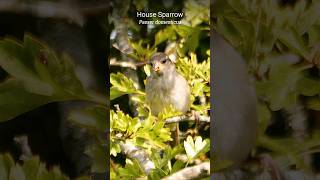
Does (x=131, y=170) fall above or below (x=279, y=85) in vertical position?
below

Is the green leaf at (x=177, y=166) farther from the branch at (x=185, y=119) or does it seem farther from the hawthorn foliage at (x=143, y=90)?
the branch at (x=185, y=119)

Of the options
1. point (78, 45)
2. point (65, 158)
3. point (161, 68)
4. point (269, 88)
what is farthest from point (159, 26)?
point (65, 158)

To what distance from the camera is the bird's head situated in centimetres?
232

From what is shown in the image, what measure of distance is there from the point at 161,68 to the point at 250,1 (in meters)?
0.49

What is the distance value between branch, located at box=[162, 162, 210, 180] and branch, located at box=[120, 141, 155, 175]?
0.09 m

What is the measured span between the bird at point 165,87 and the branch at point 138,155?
0.15 meters

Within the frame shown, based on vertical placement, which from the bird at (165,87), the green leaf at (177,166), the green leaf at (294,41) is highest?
the green leaf at (294,41)

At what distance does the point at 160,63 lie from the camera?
2322 millimetres

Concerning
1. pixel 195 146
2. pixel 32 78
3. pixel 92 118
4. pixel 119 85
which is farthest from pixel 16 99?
pixel 195 146

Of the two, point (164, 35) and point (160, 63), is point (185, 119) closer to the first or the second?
point (160, 63)

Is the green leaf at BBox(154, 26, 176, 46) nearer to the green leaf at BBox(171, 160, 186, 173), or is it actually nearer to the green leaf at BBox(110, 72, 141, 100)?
the green leaf at BBox(110, 72, 141, 100)

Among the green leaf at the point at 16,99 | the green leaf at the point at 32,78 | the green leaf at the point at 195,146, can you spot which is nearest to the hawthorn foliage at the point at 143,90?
the green leaf at the point at 195,146

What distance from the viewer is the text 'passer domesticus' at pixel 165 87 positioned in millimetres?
2324

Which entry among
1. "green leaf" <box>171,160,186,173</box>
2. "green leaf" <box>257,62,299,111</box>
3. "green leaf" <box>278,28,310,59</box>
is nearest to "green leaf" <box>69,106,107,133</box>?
"green leaf" <box>171,160,186,173</box>
